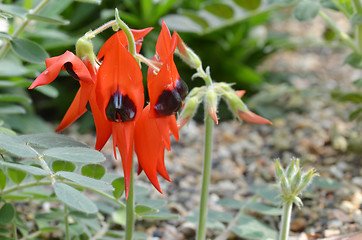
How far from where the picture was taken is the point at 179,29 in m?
2.10

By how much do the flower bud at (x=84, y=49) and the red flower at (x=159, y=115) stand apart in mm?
110

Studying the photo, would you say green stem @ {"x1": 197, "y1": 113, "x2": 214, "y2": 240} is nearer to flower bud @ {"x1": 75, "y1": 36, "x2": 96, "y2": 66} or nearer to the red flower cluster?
the red flower cluster

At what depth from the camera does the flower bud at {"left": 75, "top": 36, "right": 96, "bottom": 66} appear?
93 cm

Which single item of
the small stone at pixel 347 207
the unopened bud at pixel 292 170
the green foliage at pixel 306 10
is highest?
the green foliage at pixel 306 10

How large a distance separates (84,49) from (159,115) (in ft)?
0.55

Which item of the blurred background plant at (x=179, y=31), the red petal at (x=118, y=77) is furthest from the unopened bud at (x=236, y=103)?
the blurred background plant at (x=179, y=31)

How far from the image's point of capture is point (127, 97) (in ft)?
2.97

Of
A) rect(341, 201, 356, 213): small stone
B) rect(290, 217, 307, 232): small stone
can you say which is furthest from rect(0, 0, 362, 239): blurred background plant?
rect(341, 201, 356, 213): small stone

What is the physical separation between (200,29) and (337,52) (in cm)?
129

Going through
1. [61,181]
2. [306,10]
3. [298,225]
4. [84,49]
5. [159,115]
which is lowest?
[298,225]

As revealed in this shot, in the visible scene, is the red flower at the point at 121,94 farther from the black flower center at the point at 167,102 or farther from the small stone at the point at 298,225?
the small stone at the point at 298,225

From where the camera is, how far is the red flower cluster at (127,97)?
0.89m

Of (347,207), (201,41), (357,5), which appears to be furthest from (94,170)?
(201,41)

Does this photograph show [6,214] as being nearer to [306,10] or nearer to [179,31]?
[306,10]
